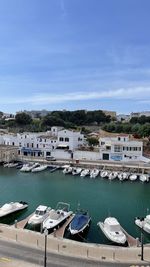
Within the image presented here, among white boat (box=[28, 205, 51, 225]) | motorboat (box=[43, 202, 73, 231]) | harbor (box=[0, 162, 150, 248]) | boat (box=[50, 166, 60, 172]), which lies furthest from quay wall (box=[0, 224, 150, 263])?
boat (box=[50, 166, 60, 172])

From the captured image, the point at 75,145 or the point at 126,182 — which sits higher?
the point at 75,145

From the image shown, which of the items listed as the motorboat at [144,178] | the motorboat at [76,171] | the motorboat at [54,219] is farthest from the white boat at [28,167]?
the motorboat at [54,219]

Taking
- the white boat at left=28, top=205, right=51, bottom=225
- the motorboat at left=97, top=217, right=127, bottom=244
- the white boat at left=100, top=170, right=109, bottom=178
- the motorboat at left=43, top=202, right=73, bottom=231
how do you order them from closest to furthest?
the motorboat at left=97, top=217, right=127, bottom=244, the motorboat at left=43, top=202, right=73, bottom=231, the white boat at left=28, top=205, right=51, bottom=225, the white boat at left=100, top=170, right=109, bottom=178

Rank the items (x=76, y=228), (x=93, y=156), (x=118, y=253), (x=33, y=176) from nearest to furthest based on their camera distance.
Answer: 1. (x=118, y=253)
2. (x=76, y=228)
3. (x=33, y=176)
4. (x=93, y=156)

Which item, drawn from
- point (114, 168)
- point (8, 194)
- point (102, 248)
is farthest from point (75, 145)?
point (102, 248)

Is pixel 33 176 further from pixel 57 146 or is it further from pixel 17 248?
pixel 17 248

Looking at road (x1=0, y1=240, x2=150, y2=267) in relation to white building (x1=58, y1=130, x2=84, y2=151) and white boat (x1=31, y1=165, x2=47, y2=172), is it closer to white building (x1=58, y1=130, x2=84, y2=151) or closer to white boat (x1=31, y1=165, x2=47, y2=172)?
white boat (x1=31, y1=165, x2=47, y2=172)

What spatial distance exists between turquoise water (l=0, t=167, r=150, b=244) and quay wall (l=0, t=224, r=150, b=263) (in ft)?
12.6

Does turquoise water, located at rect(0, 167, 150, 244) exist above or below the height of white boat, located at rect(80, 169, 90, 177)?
below

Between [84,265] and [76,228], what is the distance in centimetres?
622

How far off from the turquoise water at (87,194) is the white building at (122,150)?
1021cm

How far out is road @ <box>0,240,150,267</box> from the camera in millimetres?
14396

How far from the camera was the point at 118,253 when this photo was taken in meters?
15.8

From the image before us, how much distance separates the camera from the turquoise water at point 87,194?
25445 mm
